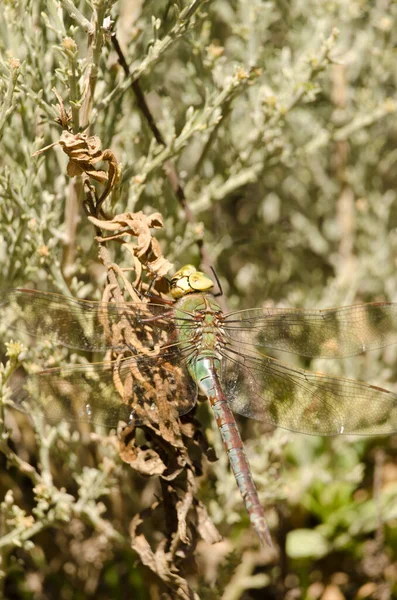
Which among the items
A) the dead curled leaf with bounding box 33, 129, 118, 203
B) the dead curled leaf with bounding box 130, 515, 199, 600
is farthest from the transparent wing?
A: the dead curled leaf with bounding box 130, 515, 199, 600

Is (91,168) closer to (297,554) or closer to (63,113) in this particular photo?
(63,113)

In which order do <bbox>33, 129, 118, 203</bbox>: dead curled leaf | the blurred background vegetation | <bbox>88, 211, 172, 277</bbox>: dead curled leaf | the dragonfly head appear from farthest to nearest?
the blurred background vegetation, the dragonfly head, <bbox>88, 211, 172, 277</bbox>: dead curled leaf, <bbox>33, 129, 118, 203</bbox>: dead curled leaf

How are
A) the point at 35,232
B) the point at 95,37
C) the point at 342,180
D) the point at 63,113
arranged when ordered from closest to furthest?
the point at 63,113 → the point at 95,37 → the point at 35,232 → the point at 342,180

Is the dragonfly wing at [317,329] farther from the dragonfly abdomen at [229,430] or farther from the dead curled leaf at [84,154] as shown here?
the dead curled leaf at [84,154]

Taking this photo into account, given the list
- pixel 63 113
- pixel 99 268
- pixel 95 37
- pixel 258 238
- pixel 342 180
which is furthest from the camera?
pixel 342 180

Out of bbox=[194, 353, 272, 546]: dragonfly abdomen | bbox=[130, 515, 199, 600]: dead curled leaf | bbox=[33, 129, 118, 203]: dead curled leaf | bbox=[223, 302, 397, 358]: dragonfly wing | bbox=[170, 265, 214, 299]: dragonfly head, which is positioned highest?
bbox=[33, 129, 118, 203]: dead curled leaf

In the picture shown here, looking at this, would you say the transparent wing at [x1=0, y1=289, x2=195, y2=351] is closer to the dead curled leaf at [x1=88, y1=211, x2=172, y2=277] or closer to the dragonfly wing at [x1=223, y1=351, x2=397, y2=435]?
the dead curled leaf at [x1=88, y1=211, x2=172, y2=277]

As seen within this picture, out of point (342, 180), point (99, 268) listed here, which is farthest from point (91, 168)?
point (342, 180)

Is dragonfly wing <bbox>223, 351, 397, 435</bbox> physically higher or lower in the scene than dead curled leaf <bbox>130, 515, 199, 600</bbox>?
higher

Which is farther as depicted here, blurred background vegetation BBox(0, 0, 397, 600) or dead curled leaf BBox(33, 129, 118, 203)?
blurred background vegetation BBox(0, 0, 397, 600)
